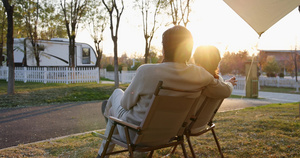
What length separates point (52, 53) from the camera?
79.4 feet

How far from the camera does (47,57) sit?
2367cm

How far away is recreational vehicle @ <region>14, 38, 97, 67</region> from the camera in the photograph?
21612 mm

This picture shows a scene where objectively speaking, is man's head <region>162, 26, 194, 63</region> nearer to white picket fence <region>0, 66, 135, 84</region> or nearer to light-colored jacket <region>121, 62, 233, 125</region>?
light-colored jacket <region>121, 62, 233, 125</region>

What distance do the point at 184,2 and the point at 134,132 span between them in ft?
49.3

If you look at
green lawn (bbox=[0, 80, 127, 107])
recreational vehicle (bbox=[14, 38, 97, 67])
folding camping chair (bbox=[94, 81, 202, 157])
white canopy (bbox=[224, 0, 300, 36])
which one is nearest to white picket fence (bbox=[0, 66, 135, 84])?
recreational vehicle (bbox=[14, 38, 97, 67])

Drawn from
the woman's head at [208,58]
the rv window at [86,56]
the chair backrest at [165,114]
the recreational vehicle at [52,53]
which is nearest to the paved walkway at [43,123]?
the chair backrest at [165,114]

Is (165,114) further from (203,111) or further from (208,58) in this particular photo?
(208,58)

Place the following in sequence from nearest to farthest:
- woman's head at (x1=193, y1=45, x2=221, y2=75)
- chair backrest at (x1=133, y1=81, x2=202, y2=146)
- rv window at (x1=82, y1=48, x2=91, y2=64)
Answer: chair backrest at (x1=133, y1=81, x2=202, y2=146) → woman's head at (x1=193, y1=45, x2=221, y2=75) → rv window at (x1=82, y1=48, x2=91, y2=64)

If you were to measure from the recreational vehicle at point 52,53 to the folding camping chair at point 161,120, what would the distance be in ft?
68.8

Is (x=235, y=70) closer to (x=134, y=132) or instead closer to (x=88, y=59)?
(x=88, y=59)

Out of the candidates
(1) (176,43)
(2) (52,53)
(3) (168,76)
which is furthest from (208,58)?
(2) (52,53)

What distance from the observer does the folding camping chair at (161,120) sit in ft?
7.45

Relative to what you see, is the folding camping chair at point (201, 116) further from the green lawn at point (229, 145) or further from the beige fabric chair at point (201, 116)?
→ the green lawn at point (229, 145)

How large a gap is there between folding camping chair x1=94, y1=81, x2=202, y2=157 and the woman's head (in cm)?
66
